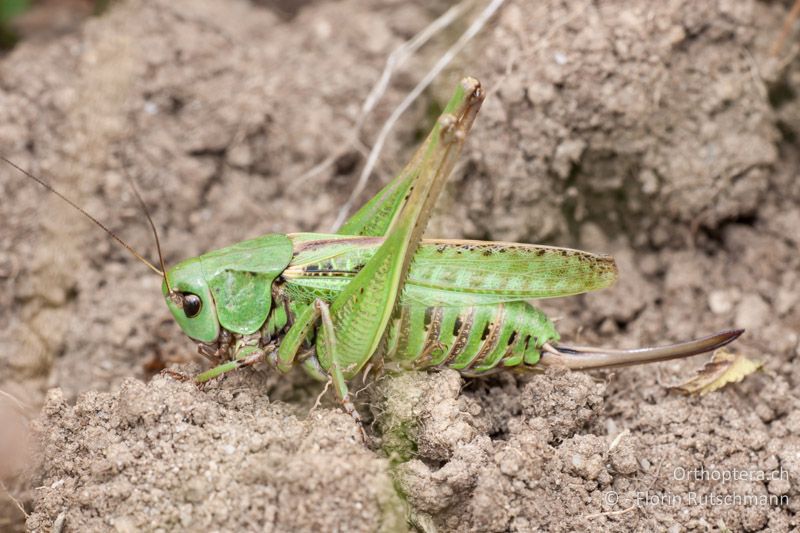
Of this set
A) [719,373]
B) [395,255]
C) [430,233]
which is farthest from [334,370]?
[719,373]

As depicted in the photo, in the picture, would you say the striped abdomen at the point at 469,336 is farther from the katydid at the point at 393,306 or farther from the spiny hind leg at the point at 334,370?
the spiny hind leg at the point at 334,370

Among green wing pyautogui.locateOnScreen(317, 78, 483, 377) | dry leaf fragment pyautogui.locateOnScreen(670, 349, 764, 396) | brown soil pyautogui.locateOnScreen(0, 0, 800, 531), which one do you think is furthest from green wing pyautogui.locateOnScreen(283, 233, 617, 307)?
dry leaf fragment pyautogui.locateOnScreen(670, 349, 764, 396)

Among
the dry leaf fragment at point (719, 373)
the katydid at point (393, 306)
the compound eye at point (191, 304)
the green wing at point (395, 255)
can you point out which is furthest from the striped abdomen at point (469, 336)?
the compound eye at point (191, 304)

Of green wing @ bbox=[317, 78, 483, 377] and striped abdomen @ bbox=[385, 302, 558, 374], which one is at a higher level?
green wing @ bbox=[317, 78, 483, 377]

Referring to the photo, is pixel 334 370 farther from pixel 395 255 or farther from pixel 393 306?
pixel 395 255

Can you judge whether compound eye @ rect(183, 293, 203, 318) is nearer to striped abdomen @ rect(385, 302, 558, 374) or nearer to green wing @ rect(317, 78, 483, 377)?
green wing @ rect(317, 78, 483, 377)

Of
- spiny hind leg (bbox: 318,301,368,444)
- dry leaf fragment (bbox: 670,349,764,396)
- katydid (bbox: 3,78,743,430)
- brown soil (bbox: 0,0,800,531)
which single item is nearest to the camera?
brown soil (bbox: 0,0,800,531)

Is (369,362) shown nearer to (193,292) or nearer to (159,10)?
(193,292)
